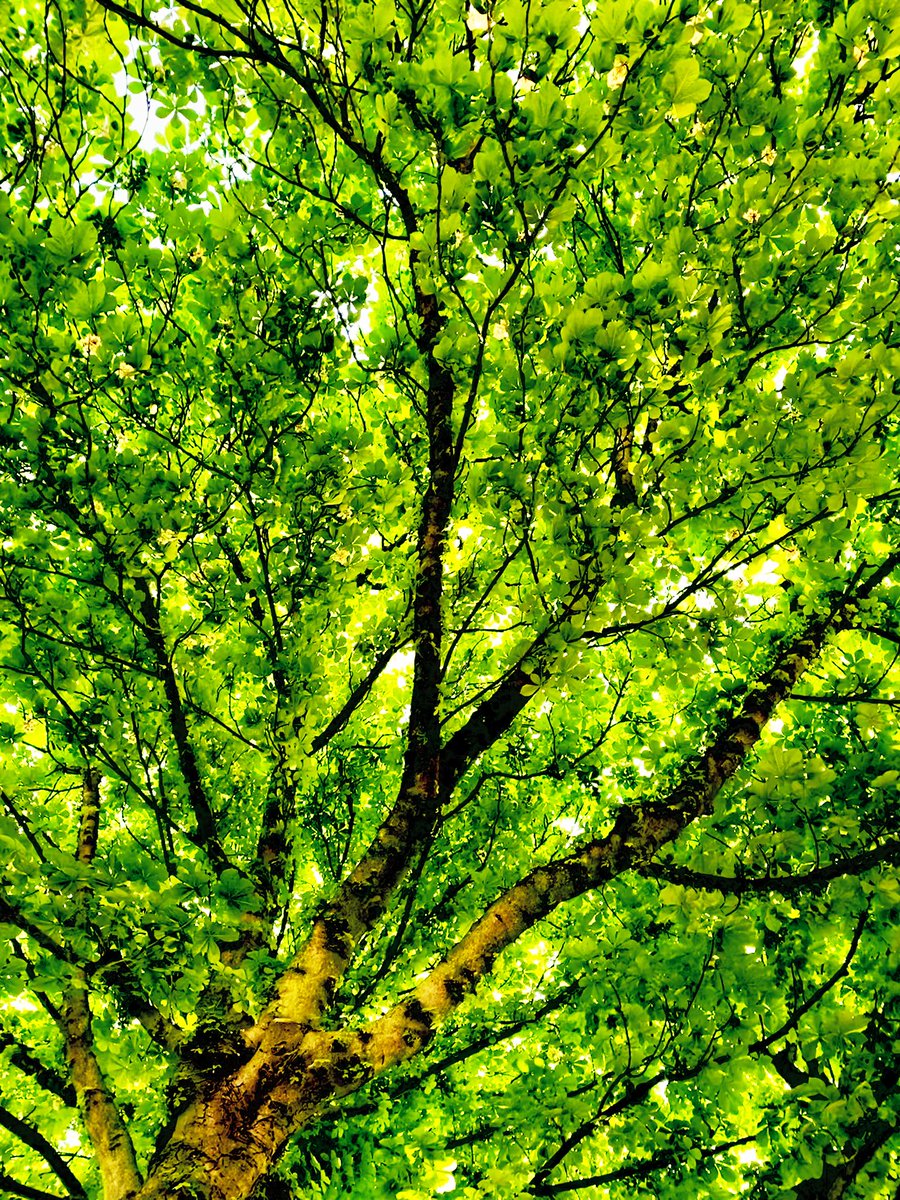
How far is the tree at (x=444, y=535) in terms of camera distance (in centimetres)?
266

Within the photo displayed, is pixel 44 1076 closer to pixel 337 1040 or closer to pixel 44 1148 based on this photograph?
pixel 44 1148

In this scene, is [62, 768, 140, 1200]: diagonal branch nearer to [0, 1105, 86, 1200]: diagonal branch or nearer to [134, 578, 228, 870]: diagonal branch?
[0, 1105, 86, 1200]: diagonal branch

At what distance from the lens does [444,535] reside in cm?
Answer: 381

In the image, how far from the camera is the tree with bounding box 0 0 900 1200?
2656 millimetres

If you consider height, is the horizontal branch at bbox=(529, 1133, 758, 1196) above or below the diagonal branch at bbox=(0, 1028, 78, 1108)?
below


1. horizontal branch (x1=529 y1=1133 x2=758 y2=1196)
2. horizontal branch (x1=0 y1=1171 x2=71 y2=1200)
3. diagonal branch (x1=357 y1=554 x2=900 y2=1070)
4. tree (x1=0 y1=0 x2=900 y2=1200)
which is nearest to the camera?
tree (x1=0 y1=0 x2=900 y2=1200)

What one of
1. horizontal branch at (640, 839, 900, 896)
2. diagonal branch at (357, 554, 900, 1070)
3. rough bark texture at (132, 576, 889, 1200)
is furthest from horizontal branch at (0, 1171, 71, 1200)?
horizontal branch at (640, 839, 900, 896)

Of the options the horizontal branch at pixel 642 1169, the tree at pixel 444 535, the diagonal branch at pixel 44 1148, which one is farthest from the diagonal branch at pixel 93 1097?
the horizontal branch at pixel 642 1169

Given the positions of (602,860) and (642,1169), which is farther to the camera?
(642,1169)

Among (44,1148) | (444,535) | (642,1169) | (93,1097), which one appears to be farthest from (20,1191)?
(444,535)

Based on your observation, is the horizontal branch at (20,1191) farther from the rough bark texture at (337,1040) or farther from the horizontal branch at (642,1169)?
the horizontal branch at (642,1169)

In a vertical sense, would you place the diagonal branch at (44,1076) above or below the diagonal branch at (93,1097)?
above

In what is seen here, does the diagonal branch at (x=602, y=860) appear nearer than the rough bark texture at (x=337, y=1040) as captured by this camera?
No

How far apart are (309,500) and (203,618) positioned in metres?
0.99
